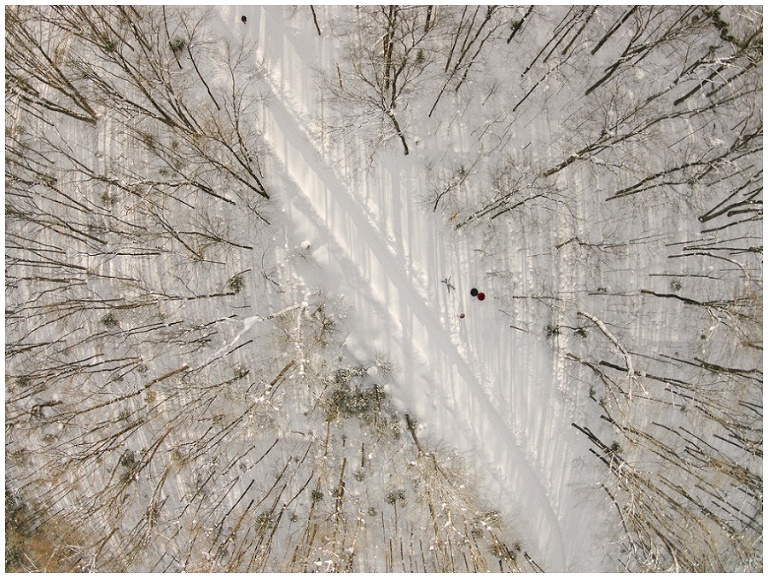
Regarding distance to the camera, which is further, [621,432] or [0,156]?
[621,432]

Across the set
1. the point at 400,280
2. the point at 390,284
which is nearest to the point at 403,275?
the point at 400,280

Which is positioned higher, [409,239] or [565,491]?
[409,239]

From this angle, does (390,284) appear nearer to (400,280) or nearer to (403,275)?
(400,280)

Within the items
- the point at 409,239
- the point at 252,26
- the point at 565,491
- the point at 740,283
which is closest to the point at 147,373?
the point at 409,239

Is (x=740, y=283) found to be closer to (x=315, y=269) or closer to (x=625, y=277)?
(x=625, y=277)

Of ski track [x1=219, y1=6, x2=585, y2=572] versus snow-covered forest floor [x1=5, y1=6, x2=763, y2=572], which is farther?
ski track [x1=219, y1=6, x2=585, y2=572]

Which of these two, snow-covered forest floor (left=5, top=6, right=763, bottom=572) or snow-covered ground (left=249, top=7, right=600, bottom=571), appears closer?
snow-covered forest floor (left=5, top=6, right=763, bottom=572)
